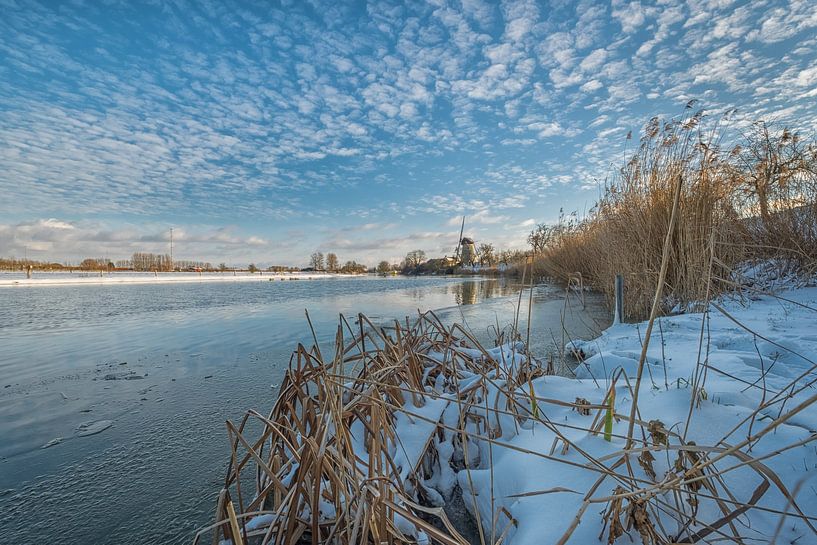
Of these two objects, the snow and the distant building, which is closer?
the snow

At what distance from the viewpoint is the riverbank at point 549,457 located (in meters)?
0.78

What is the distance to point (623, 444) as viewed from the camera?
1050 mm

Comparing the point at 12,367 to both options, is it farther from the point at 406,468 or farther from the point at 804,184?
the point at 804,184

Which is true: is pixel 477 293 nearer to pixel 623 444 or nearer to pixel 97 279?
pixel 623 444

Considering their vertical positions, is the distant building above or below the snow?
above

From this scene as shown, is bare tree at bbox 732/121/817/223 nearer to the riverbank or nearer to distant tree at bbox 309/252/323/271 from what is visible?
the riverbank

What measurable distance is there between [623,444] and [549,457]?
58cm

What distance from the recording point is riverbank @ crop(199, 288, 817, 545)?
78cm

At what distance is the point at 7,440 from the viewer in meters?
1.88

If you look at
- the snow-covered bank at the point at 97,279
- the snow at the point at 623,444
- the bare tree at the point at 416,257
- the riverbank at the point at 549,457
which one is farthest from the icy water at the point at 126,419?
the bare tree at the point at 416,257

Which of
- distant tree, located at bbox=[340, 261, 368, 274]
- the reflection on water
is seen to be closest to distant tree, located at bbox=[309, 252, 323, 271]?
distant tree, located at bbox=[340, 261, 368, 274]

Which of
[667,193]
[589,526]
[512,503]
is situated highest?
[667,193]

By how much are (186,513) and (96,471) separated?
662 millimetres

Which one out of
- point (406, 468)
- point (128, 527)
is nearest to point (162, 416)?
point (128, 527)
